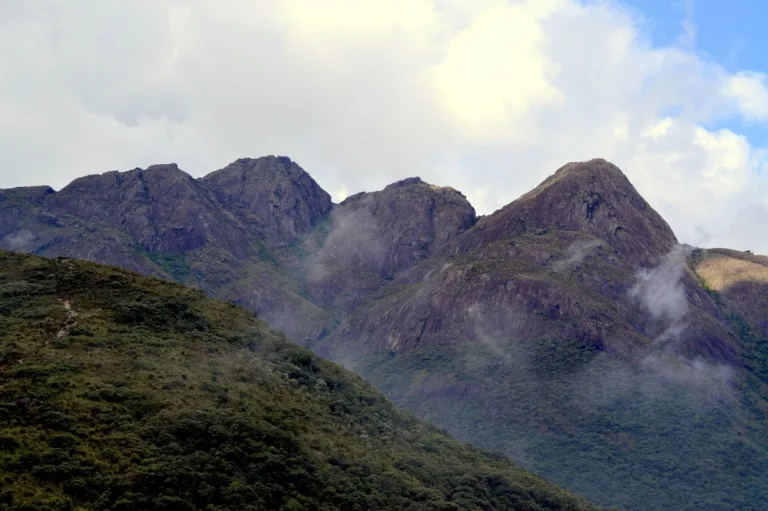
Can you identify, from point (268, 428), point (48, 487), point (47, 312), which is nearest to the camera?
point (48, 487)

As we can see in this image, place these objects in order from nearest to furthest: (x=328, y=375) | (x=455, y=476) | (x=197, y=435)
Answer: (x=197, y=435) < (x=455, y=476) < (x=328, y=375)

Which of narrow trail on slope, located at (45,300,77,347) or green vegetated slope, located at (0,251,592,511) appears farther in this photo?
narrow trail on slope, located at (45,300,77,347)

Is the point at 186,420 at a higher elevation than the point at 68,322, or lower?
lower

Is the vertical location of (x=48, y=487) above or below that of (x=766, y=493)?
below

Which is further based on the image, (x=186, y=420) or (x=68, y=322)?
(x=68, y=322)

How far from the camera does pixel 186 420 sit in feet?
297

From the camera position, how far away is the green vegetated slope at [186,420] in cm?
7862

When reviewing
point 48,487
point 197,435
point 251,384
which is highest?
Answer: point 251,384

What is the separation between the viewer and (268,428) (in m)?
97.2

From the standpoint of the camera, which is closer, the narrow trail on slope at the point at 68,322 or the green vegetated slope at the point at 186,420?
the green vegetated slope at the point at 186,420

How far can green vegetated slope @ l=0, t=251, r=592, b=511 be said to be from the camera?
78.6 metres

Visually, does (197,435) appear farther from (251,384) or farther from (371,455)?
(371,455)

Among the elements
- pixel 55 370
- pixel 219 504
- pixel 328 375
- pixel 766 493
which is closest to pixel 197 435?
pixel 219 504

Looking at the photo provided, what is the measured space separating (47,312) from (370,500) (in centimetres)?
4708
